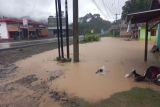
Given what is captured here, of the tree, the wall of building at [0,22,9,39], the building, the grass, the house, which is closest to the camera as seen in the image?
the grass

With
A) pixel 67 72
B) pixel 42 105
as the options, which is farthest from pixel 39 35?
pixel 42 105

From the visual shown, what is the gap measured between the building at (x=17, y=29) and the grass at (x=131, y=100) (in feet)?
132

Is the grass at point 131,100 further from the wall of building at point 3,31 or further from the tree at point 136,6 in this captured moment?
the wall of building at point 3,31

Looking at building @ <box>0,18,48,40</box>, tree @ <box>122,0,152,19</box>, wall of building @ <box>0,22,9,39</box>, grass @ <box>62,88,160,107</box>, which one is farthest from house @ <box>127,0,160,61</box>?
building @ <box>0,18,48,40</box>

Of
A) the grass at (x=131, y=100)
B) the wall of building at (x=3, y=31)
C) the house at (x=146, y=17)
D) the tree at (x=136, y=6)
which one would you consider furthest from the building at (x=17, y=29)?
the grass at (x=131, y=100)

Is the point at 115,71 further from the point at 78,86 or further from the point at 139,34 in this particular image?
the point at 139,34

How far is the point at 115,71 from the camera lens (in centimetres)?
Answer: 931

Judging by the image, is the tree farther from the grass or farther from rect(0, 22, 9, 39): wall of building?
the grass

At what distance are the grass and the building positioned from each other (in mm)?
40359

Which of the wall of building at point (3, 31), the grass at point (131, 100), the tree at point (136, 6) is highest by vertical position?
the tree at point (136, 6)

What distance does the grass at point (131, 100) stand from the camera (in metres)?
5.27

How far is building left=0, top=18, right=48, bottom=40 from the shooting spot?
1693 inches

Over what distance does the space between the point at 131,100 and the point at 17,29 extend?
43.6m

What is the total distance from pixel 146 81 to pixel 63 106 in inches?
124
